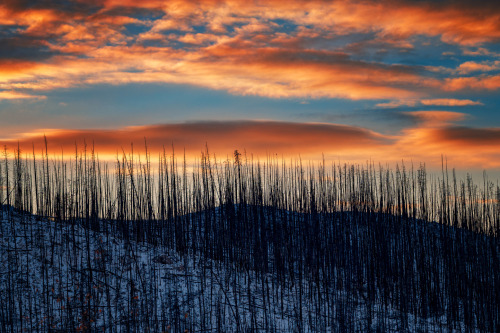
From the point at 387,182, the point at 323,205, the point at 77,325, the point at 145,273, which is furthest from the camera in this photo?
the point at 387,182

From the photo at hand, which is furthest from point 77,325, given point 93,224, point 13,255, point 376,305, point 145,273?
point 376,305

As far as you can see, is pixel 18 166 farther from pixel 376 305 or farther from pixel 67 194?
pixel 376 305

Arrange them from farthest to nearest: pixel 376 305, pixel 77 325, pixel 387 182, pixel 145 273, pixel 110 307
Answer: pixel 387 182 → pixel 376 305 → pixel 145 273 → pixel 110 307 → pixel 77 325

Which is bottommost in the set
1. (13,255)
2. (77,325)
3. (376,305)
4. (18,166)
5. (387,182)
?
(376,305)

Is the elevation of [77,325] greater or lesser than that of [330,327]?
greater

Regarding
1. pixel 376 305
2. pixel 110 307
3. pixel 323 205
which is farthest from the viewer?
pixel 323 205

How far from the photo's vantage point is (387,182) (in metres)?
14.4

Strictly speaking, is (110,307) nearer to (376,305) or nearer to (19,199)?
(19,199)

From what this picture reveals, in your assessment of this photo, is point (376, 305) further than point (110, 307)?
Yes

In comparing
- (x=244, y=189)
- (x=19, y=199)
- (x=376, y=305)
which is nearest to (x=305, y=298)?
(x=376, y=305)

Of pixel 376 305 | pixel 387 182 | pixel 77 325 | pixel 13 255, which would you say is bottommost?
pixel 376 305

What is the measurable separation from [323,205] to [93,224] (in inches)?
266

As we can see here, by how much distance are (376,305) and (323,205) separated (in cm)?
340

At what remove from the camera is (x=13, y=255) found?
9.94m
